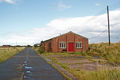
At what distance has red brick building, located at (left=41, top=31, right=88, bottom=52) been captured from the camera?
124ft

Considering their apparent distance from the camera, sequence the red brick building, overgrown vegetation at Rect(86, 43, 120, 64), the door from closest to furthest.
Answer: overgrown vegetation at Rect(86, 43, 120, 64)
the red brick building
the door

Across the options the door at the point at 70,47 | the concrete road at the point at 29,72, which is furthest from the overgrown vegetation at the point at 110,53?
the door at the point at 70,47

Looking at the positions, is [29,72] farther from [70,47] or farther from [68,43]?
[70,47]

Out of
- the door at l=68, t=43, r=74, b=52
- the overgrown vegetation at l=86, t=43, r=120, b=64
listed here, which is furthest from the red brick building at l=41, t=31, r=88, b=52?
the overgrown vegetation at l=86, t=43, r=120, b=64

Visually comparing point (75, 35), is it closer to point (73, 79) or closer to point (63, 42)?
point (63, 42)

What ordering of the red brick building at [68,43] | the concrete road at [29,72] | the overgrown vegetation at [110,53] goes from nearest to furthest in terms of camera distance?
the concrete road at [29,72] → the overgrown vegetation at [110,53] → the red brick building at [68,43]

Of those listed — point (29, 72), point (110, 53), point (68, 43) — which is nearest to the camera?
point (29, 72)

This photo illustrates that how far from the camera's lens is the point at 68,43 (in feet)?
126

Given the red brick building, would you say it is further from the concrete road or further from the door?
the concrete road

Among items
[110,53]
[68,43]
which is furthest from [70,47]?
[110,53]

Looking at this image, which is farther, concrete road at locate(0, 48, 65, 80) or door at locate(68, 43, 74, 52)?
door at locate(68, 43, 74, 52)

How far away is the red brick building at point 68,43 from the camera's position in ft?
124

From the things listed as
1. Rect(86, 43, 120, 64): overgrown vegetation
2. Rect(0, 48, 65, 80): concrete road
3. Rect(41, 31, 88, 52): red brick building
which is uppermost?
Rect(41, 31, 88, 52): red brick building

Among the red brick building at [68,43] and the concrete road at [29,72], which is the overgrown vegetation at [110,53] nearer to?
the concrete road at [29,72]
